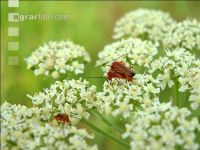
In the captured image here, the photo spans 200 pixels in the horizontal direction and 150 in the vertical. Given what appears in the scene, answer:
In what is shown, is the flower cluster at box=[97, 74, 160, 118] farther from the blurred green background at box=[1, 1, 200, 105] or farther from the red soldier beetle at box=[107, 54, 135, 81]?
the blurred green background at box=[1, 1, 200, 105]

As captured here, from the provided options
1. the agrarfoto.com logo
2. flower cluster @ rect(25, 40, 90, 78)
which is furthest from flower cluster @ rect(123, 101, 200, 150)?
the agrarfoto.com logo

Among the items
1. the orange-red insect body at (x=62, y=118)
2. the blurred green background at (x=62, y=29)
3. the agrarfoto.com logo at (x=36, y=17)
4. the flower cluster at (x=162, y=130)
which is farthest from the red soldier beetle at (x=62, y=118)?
the agrarfoto.com logo at (x=36, y=17)

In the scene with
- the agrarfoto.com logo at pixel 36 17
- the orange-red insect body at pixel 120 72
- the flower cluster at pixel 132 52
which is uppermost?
the agrarfoto.com logo at pixel 36 17

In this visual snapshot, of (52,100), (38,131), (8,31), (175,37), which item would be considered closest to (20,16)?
(8,31)

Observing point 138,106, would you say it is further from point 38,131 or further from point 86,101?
point 38,131

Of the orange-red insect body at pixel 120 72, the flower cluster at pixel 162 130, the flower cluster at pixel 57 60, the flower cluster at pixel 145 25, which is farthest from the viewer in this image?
the flower cluster at pixel 145 25

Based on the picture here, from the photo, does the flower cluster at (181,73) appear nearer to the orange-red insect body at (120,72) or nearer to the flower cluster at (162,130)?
the orange-red insect body at (120,72)

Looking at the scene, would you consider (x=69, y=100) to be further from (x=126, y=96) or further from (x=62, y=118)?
(x=126, y=96)
